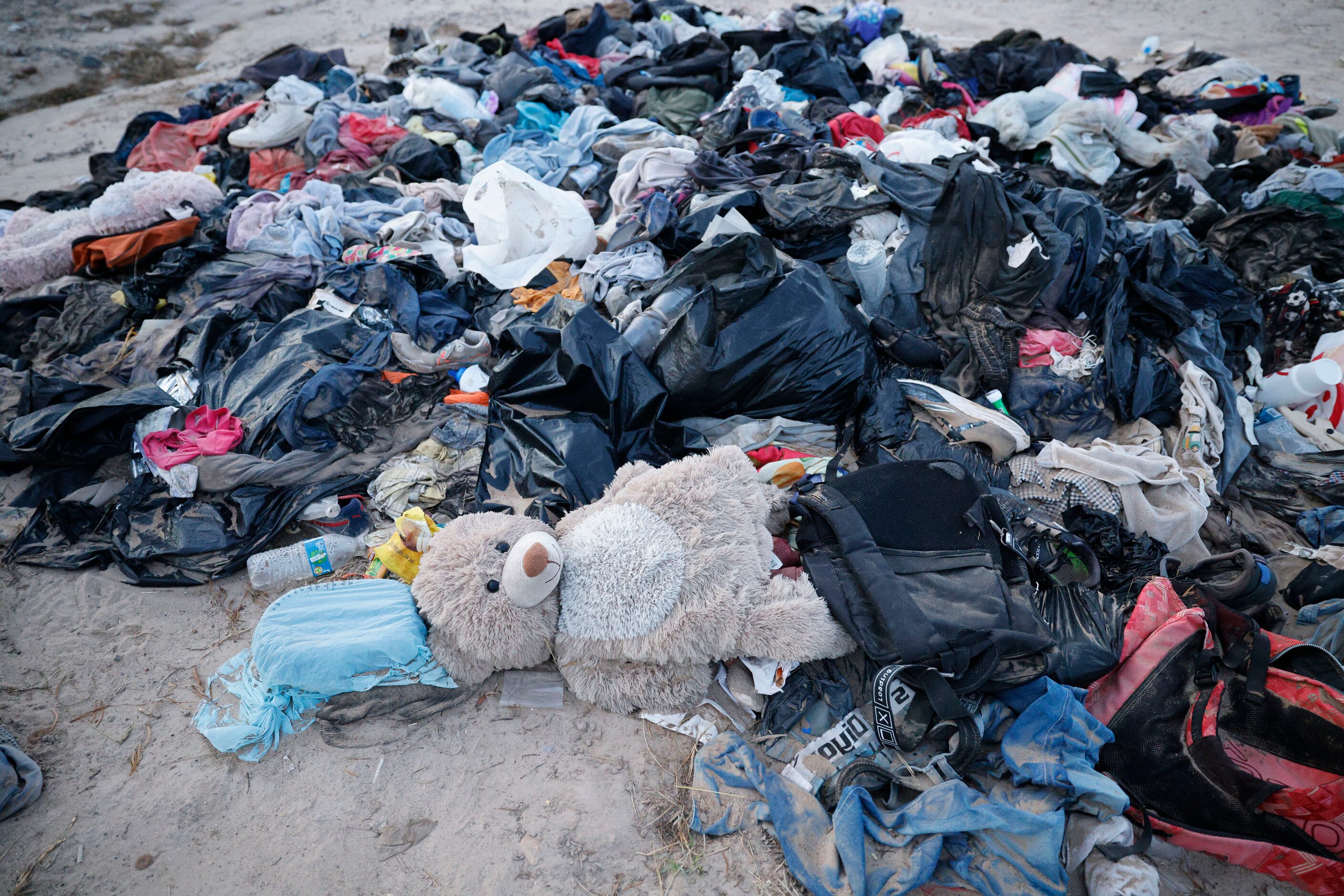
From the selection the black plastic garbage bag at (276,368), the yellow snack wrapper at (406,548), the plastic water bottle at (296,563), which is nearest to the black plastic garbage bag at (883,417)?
the yellow snack wrapper at (406,548)

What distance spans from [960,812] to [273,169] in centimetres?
579

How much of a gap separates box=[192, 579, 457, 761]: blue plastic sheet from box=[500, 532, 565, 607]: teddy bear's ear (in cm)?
41

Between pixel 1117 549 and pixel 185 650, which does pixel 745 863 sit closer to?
pixel 1117 549

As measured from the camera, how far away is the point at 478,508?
2660 millimetres

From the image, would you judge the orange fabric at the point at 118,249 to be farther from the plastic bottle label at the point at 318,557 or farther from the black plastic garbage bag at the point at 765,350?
the black plastic garbage bag at the point at 765,350

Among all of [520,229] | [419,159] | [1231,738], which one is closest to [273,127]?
[419,159]

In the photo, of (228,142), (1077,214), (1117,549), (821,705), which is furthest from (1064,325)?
(228,142)

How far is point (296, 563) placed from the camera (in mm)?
2637

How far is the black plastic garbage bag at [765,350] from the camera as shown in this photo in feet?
9.11

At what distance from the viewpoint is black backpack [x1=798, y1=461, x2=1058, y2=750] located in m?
1.97

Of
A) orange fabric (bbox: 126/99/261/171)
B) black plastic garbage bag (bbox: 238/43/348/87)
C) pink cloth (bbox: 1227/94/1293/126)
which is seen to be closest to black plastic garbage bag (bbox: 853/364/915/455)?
pink cloth (bbox: 1227/94/1293/126)

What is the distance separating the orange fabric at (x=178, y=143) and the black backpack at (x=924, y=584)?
565cm

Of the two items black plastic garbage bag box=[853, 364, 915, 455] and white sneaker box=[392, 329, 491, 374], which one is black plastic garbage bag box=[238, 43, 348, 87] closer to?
white sneaker box=[392, 329, 491, 374]

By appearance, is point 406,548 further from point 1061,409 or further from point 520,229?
point 1061,409
